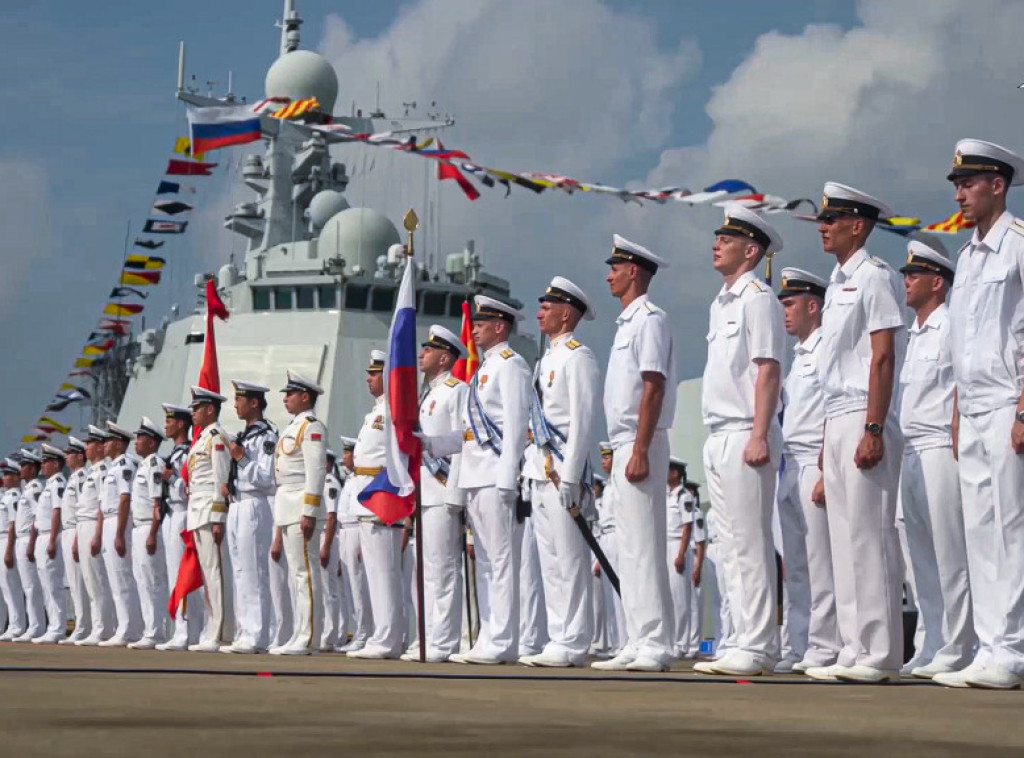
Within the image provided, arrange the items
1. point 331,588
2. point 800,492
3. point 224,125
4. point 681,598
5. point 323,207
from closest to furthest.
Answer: point 800,492 < point 331,588 < point 681,598 < point 224,125 < point 323,207

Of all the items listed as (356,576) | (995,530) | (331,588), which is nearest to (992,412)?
(995,530)

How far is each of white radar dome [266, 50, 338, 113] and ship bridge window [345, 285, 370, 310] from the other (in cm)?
647

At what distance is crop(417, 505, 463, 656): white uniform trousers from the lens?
850 centimetres

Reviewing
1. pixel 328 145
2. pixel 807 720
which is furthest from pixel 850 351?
pixel 328 145

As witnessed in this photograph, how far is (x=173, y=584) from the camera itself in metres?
12.4

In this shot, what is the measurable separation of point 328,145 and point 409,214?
26292mm

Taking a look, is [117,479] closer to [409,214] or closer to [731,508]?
[409,214]

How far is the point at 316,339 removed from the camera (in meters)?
29.5

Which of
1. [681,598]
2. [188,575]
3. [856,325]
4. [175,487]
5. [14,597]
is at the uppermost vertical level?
[175,487]

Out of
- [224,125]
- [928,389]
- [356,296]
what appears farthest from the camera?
[356,296]

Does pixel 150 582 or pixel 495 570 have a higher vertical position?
pixel 150 582

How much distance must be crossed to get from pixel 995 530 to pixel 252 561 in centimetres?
630

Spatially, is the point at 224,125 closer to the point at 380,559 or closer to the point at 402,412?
the point at 380,559

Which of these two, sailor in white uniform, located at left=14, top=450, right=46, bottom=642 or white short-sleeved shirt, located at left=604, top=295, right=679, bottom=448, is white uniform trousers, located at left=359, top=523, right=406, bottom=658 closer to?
white short-sleeved shirt, located at left=604, top=295, right=679, bottom=448
